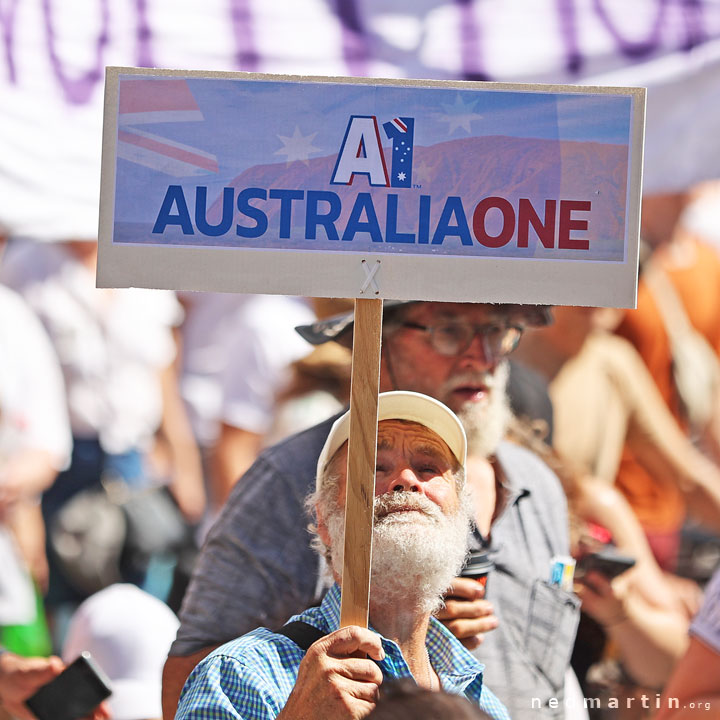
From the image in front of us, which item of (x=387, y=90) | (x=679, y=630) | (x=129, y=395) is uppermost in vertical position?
(x=387, y=90)

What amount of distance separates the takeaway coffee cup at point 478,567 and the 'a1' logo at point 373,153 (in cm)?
90

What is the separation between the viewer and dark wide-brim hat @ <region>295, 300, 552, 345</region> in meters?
2.64

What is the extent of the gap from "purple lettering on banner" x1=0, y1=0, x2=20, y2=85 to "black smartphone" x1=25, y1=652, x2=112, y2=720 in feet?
6.37

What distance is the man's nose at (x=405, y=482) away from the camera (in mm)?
2098

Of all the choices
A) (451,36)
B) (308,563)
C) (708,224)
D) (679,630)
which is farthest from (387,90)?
(708,224)

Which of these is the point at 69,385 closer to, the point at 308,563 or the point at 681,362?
the point at 308,563

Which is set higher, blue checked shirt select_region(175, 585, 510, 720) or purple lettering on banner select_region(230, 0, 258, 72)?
purple lettering on banner select_region(230, 0, 258, 72)

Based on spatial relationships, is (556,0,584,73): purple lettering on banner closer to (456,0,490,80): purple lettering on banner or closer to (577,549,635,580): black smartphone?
(456,0,490,80): purple lettering on banner

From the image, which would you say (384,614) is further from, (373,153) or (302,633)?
(373,153)

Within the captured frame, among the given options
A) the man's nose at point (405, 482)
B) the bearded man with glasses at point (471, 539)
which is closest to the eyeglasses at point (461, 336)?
the bearded man with glasses at point (471, 539)

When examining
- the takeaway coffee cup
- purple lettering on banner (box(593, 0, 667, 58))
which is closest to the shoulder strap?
the takeaway coffee cup

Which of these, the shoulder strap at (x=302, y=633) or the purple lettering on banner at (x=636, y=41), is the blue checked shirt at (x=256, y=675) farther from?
the purple lettering on banner at (x=636, y=41)

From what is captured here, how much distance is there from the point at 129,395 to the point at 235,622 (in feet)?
5.90

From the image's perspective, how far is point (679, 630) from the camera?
11.8ft
